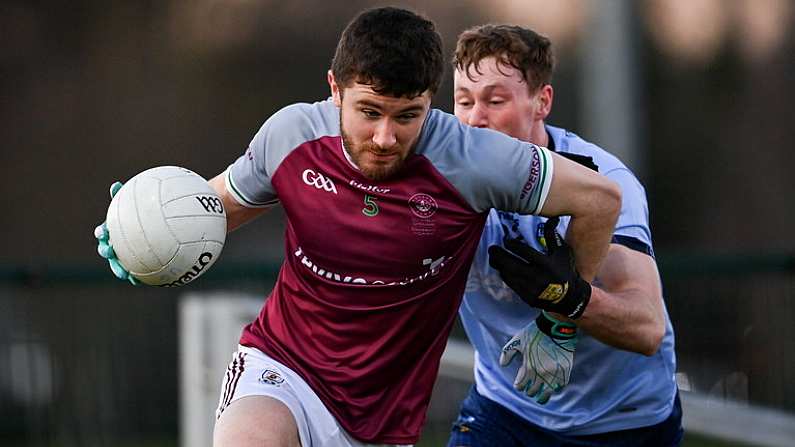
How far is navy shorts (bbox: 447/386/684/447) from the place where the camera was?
5.64 metres

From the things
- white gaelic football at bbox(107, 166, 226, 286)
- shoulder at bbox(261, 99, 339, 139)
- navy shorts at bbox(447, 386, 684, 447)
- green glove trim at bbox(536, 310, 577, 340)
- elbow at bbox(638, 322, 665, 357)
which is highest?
shoulder at bbox(261, 99, 339, 139)

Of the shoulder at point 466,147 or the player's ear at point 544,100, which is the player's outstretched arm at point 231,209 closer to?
the shoulder at point 466,147

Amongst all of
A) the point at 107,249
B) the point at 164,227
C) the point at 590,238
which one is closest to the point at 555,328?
the point at 590,238

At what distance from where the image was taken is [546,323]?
514cm

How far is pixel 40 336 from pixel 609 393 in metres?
5.01

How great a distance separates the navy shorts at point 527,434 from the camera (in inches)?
222

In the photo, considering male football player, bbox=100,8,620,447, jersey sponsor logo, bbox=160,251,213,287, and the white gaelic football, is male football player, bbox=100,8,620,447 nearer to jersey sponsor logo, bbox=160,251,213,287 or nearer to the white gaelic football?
the white gaelic football

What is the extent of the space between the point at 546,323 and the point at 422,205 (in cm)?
65

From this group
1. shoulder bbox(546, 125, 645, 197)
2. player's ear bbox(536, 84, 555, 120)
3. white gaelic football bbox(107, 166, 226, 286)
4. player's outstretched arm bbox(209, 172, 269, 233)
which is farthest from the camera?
player's ear bbox(536, 84, 555, 120)

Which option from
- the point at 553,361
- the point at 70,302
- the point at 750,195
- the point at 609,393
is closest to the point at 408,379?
the point at 553,361

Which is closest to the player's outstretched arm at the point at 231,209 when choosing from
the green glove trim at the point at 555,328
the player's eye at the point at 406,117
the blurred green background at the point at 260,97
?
the player's eye at the point at 406,117

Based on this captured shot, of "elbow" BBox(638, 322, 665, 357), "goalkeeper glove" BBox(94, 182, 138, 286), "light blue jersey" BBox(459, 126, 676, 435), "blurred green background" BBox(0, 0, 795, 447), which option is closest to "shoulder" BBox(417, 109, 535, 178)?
"light blue jersey" BBox(459, 126, 676, 435)

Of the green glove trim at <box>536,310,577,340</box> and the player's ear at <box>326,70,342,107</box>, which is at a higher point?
the player's ear at <box>326,70,342,107</box>

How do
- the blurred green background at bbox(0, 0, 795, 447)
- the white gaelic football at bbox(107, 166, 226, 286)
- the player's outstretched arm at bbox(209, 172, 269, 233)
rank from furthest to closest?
the blurred green background at bbox(0, 0, 795, 447) < the player's outstretched arm at bbox(209, 172, 269, 233) < the white gaelic football at bbox(107, 166, 226, 286)
